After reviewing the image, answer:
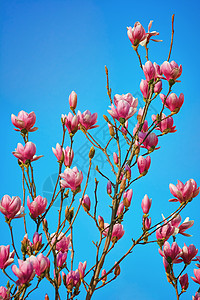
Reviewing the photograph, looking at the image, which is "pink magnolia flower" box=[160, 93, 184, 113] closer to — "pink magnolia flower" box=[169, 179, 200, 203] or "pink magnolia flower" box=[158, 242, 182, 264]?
"pink magnolia flower" box=[169, 179, 200, 203]

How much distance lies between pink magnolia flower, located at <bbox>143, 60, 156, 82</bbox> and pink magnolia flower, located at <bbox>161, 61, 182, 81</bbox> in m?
0.04

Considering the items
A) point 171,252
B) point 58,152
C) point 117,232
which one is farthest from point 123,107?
point 171,252

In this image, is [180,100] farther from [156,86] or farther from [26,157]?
[26,157]

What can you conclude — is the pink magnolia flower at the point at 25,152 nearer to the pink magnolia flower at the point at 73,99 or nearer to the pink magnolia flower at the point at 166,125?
the pink magnolia flower at the point at 73,99

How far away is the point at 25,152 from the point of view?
1.09 meters

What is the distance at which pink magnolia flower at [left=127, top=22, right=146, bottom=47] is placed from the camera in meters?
1.19

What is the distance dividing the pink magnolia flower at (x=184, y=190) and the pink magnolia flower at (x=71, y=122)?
1.32 ft

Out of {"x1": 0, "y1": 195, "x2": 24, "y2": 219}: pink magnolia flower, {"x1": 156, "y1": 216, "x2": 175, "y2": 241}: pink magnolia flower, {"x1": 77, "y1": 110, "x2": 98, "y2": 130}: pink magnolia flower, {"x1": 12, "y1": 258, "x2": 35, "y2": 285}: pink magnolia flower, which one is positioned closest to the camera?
{"x1": 12, "y1": 258, "x2": 35, "y2": 285}: pink magnolia flower

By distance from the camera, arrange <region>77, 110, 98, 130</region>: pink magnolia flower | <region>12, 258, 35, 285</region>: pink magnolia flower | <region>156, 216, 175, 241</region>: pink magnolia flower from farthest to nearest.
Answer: <region>77, 110, 98, 130</region>: pink magnolia flower, <region>156, 216, 175, 241</region>: pink magnolia flower, <region>12, 258, 35, 285</region>: pink magnolia flower

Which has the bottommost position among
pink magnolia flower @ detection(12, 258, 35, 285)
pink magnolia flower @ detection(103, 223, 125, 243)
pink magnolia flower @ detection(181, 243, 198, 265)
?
pink magnolia flower @ detection(181, 243, 198, 265)

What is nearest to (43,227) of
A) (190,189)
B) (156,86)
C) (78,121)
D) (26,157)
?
(26,157)

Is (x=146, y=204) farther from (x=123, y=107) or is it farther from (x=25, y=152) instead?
(x=25, y=152)

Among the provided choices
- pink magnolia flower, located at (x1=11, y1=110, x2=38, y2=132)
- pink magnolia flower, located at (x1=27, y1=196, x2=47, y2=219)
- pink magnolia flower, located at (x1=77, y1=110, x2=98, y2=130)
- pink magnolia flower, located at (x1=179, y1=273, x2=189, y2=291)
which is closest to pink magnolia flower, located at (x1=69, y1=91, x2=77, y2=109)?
pink magnolia flower, located at (x1=77, y1=110, x2=98, y2=130)

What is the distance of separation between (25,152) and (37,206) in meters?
0.19
